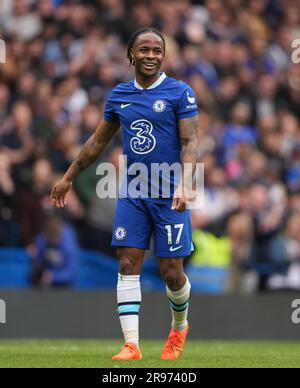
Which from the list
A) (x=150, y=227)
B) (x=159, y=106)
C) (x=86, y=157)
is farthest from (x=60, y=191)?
(x=159, y=106)

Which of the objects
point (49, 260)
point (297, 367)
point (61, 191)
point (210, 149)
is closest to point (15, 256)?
point (49, 260)

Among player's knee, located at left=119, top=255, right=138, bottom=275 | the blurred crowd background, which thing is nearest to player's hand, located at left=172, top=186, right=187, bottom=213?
player's knee, located at left=119, top=255, right=138, bottom=275

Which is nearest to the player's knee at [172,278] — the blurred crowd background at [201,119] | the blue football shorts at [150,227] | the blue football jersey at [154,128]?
the blue football shorts at [150,227]

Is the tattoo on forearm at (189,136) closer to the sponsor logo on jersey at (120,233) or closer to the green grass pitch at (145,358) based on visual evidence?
the sponsor logo on jersey at (120,233)

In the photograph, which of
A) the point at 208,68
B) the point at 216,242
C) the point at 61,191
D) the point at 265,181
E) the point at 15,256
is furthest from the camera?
the point at 208,68

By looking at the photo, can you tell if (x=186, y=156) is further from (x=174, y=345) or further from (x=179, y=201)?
(x=174, y=345)

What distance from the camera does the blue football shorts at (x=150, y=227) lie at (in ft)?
31.6

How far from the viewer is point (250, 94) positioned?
19.7m

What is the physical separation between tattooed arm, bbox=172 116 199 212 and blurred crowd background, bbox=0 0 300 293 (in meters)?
5.77

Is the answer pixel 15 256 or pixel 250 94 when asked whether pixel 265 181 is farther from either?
pixel 15 256

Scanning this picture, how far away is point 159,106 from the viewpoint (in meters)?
9.62

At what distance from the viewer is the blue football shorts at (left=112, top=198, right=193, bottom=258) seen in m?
9.62

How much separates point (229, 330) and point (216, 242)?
1204mm

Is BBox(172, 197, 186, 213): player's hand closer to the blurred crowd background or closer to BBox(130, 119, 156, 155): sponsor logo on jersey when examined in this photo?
BBox(130, 119, 156, 155): sponsor logo on jersey
